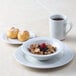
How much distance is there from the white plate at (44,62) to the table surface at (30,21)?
0.02m

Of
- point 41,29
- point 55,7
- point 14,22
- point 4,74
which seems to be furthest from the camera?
point 55,7

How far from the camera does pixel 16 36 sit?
4.14ft

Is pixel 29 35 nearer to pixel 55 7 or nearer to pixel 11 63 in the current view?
pixel 11 63

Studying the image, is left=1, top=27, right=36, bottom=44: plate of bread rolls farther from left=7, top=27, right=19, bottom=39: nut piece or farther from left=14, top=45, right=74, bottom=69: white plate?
left=14, top=45, right=74, bottom=69: white plate

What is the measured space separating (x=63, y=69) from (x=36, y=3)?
900mm

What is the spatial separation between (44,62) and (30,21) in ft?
1.69

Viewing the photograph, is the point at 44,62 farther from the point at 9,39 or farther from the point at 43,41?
the point at 9,39

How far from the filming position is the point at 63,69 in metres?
1.02

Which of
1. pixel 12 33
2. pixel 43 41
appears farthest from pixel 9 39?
pixel 43 41

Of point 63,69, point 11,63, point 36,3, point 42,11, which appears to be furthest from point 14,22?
point 63,69

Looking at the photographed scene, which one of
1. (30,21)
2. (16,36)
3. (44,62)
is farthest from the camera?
(30,21)

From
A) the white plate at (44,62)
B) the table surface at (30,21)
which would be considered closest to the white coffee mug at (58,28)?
the table surface at (30,21)

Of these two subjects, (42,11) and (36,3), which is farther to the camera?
(36,3)

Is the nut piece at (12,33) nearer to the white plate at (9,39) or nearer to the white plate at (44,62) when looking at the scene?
the white plate at (9,39)
